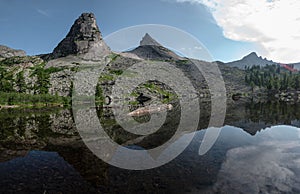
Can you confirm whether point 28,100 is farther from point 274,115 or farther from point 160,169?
point 160,169

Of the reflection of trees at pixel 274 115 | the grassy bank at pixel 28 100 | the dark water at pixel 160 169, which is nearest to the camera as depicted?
the dark water at pixel 160 169

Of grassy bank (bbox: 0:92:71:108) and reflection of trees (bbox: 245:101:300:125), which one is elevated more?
grassy bank (bbox: 0:92:71:108)

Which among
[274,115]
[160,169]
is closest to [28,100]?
[274,115]

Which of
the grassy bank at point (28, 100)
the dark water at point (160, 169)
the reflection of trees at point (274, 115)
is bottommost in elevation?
the dark water at point (160, 169)

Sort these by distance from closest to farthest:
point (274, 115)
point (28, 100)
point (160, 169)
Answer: point (160, 169) → point (274, 115) → point (28, 100)

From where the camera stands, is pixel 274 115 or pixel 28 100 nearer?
pixel 274 115

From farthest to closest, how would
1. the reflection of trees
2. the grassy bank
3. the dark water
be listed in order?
the grassy bank < the reflection of trees < the dark water

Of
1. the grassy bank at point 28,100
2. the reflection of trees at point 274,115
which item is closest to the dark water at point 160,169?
Result: the reflection of trees at point 274,115

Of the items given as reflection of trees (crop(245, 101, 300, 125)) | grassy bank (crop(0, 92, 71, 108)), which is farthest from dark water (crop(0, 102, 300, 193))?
grassy bank (crop(0, 92, 71, 108))

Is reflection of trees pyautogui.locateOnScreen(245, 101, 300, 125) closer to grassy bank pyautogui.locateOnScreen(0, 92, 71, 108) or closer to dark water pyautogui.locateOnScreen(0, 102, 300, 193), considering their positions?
dark water pyautogui.locateOnScreen(0, 102, 300, 193)

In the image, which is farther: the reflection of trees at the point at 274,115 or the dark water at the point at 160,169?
the reflection of trees at the point at 274,115

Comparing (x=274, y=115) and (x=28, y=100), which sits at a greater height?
(x=28, y=100)

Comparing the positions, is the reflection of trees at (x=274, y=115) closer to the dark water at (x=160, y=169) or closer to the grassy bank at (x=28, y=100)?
the dark water at (x=160, y=169)

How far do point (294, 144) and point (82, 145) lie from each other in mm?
39786
